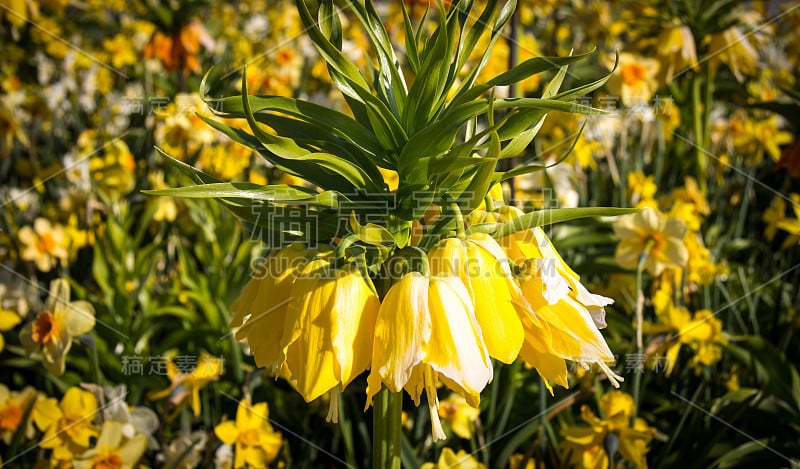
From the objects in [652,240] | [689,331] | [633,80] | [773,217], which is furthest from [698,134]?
[689,331]

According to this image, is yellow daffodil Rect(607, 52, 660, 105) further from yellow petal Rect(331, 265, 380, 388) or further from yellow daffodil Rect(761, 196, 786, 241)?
yellow petal Rect(331, 265, 380, 388)

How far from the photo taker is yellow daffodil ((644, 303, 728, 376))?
1515mm

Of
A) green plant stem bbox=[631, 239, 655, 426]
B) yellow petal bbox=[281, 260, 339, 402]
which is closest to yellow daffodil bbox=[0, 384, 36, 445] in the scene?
yellow petal bbox=[281, 260, 339, 402]

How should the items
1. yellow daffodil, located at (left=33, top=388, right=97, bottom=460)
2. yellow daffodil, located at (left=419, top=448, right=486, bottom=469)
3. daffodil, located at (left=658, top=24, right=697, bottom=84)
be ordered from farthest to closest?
1. daffodil, located at (left=658, top=24, right=697, bottom=84)
2. yellow daffodil, located at (left=33, top=388, right=97, bottom=460)
3. yellow daffodil, located at (left=419, top=448, right=486, bottom=469)

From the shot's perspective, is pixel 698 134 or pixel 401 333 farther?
pixel 698 134

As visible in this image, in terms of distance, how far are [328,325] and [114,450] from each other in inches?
32.9

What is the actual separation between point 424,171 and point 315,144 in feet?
0.49

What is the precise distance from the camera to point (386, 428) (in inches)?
36.3

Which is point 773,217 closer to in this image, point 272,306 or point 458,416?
point 458,416

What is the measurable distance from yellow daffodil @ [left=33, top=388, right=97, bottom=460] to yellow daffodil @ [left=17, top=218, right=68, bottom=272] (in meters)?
0.93

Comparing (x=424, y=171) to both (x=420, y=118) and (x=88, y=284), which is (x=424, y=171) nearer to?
(x=420, y=118)

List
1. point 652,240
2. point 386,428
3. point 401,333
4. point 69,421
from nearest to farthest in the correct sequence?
point 401,333, point 386,428, point 69,421, point 652,240

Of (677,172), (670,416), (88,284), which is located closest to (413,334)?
(670,416)

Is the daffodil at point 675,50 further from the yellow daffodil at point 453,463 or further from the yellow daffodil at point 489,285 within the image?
the yellow daffodil at point 489,285
